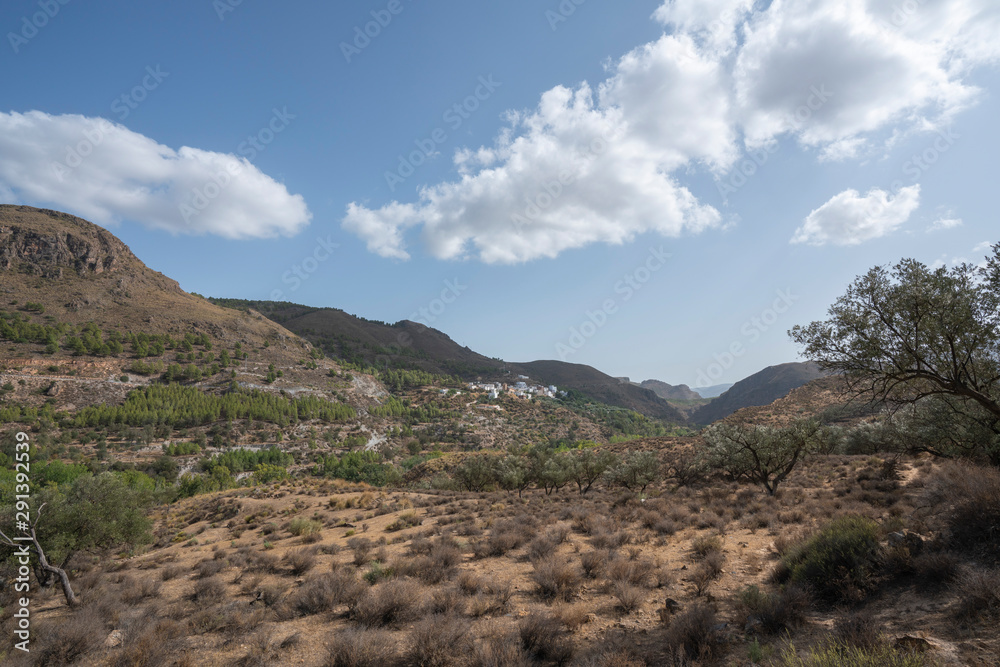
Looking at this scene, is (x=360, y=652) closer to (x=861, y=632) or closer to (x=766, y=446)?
(x=861, y=632)

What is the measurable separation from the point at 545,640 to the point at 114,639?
901 centimetres

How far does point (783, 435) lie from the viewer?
68.3ft

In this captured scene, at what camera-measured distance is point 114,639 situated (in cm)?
768

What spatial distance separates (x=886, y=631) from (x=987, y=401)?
27.6ft

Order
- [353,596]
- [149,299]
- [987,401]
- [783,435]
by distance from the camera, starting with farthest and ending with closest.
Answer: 1. [149,299]
2. [783,435]
3. [987,401]
4. [353,596]

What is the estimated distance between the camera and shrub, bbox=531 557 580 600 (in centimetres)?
872

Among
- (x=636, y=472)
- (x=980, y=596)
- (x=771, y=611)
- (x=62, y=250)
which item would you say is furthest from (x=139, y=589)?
(x=62, y=250)

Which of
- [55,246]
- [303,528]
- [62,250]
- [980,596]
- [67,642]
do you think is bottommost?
[303,528]

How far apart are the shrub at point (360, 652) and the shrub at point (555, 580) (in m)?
3.81

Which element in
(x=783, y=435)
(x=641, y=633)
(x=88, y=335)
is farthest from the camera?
(x=88, y=335)

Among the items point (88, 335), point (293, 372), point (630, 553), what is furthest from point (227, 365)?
point (630, 553)

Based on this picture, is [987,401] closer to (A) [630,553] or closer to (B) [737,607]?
(B) [737,607]

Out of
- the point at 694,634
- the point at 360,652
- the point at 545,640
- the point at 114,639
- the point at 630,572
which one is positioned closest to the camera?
the point at 694,634

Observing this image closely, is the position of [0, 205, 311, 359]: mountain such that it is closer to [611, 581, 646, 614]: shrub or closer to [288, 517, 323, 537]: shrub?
[288, 517, 323, 537]: shrub
